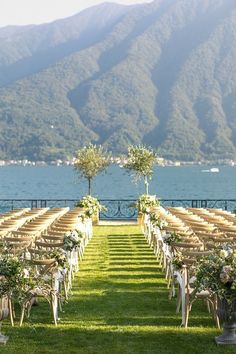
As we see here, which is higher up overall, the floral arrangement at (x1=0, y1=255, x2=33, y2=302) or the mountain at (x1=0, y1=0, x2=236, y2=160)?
the mountain at (x1=0, y1=0, x2=236, y2=160)

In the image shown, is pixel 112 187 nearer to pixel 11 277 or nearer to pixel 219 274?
pixel 11 277

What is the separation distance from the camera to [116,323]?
8.84 metres

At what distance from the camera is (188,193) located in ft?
305

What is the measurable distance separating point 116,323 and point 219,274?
1828mm

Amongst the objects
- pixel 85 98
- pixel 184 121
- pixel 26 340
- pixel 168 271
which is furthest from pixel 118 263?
→ pixel 85 98

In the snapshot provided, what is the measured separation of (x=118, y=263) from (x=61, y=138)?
466 ft

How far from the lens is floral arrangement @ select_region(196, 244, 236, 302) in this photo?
7.62 metres

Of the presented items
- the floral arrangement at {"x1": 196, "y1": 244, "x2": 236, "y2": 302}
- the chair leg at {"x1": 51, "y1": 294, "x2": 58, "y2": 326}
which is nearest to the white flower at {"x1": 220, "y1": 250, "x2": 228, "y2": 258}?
the floral arrangement at {"x1": 196, "y1": 244, "x2": 236, "y2": 302}

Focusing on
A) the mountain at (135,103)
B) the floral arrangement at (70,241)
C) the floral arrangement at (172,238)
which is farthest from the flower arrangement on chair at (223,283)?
the mountain at (135,103)

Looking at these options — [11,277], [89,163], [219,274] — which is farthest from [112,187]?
[219,274]

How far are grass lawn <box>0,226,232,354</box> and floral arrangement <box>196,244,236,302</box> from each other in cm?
65

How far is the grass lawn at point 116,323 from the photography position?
7.69m

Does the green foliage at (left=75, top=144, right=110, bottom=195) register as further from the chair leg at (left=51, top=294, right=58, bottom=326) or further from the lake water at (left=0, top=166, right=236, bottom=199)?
the chair leg at (left=51, top=294, right=58, bottom=326)

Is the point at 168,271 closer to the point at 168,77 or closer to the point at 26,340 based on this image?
the point at 26,340
